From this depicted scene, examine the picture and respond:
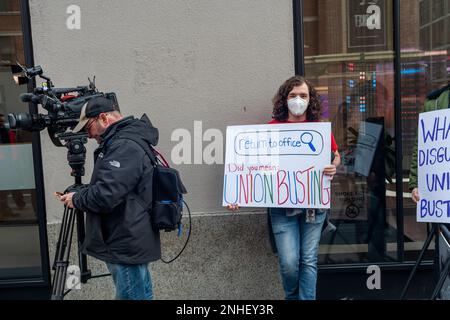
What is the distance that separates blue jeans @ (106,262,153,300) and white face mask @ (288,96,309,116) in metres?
1.55

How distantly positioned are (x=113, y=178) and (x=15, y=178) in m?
2.05

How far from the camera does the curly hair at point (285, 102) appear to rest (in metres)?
3.54

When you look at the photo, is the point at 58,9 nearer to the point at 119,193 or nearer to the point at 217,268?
the point at 119,193

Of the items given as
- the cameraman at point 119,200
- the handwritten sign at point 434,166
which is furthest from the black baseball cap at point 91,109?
the handwritten sign at point 434,166

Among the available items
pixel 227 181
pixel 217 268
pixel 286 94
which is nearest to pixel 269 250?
pixel 217 268

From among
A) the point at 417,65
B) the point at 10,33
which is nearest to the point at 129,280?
the point at 10,33

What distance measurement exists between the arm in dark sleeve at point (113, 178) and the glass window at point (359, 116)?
88.9 inches

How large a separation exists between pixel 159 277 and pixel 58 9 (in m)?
2.48

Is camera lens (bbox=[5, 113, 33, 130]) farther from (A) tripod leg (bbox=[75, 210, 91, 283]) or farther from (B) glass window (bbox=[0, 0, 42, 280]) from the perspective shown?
(B) glass window (bbox=[0, 0, 42, 280])

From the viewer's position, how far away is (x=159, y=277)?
4199 mm

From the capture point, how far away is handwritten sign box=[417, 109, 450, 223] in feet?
9.48

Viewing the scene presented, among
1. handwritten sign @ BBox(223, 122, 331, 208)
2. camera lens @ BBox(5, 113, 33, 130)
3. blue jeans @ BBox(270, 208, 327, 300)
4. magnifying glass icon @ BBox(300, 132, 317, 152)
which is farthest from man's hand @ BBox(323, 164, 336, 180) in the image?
camera lens @ BBox(5, 113, 33, 130)

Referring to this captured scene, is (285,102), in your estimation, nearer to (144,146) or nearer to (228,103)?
(228,103)

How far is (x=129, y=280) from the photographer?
2.89m
